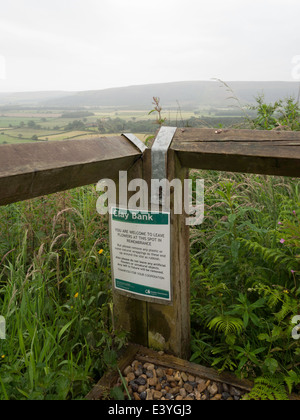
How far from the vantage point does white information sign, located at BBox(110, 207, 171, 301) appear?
180cm

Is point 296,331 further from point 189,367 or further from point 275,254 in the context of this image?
point 189,367

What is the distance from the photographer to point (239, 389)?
1.73 meters

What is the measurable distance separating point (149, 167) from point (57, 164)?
0.58m

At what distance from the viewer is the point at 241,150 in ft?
5.03

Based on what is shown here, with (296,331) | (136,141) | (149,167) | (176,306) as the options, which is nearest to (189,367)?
(176,306)

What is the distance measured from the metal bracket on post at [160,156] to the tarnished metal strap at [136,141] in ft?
0.26

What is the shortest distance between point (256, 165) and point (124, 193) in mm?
697

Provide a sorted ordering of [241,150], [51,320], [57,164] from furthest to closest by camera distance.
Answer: [51,320] → [241,150] → [57,164]

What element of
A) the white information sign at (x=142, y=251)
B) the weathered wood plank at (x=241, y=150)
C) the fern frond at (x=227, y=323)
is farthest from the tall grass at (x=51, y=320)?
the weathered wood plank at (x=241, y=150)

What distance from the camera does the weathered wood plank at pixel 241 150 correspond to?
4.79 ft

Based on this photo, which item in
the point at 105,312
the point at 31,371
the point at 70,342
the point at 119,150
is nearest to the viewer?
the point at 31,371

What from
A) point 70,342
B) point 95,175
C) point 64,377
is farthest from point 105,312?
point 95,175

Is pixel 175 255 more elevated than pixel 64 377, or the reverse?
pixel 175 255

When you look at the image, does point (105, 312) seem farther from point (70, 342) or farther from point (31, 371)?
point (31, 371)
